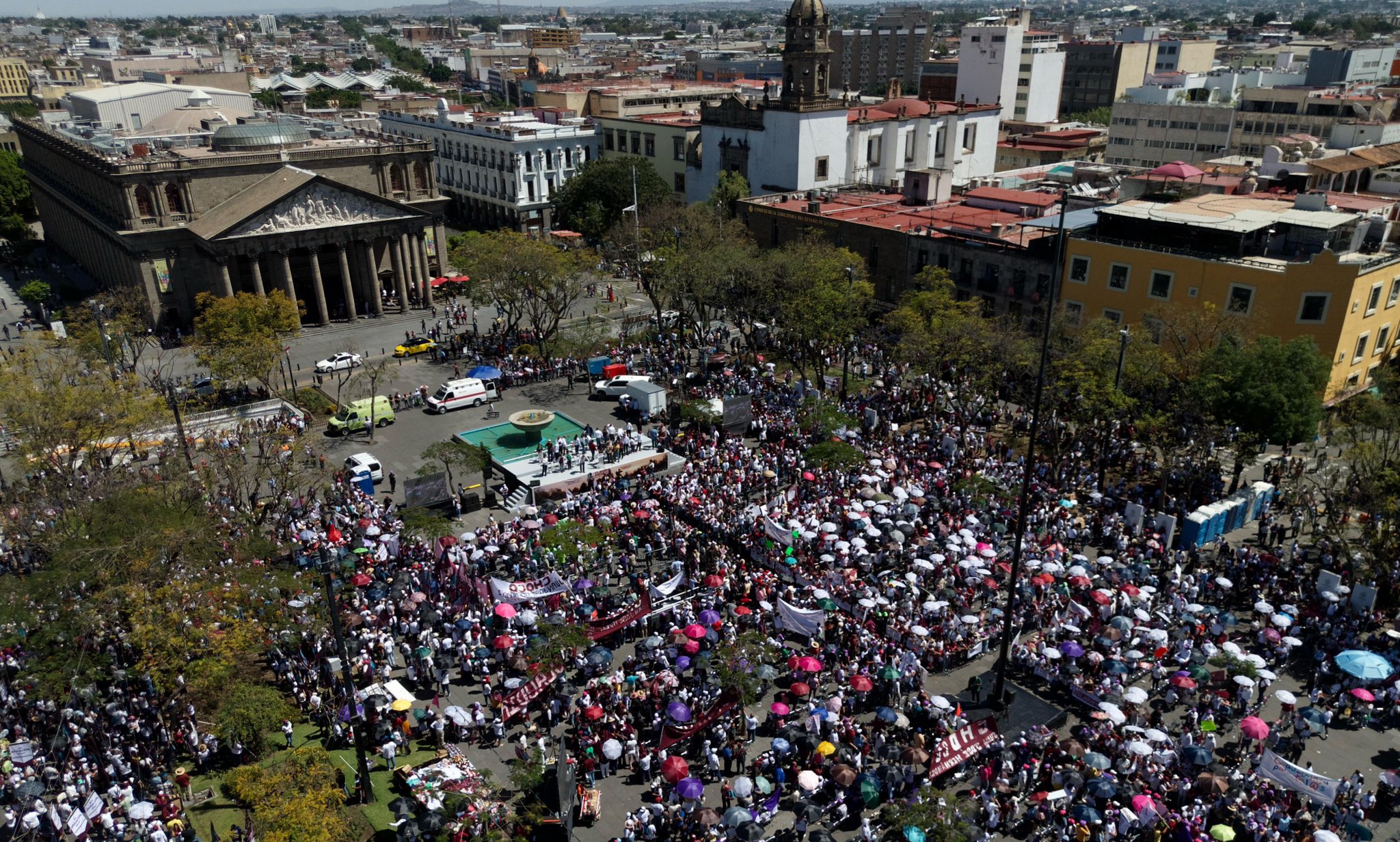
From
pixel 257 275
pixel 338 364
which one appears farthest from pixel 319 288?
pixel 338 364

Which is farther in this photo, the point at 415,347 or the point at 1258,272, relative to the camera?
the point at 415,347

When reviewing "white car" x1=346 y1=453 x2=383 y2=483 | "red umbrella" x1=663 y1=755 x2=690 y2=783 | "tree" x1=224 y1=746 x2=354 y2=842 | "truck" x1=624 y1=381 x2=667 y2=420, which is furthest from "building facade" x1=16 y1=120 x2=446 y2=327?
"red umbrella" x1=663 y1=755 x2=690 y2=783

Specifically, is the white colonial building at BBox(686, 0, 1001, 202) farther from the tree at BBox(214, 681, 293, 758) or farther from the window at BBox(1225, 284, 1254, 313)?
the tree at BBox(214, 681, 293, 758)

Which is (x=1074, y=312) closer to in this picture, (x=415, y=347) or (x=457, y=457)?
(x=457, y=457)

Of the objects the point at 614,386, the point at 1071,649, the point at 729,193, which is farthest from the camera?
the point at 729,193

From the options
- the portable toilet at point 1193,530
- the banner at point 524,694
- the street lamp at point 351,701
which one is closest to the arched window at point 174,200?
the street lamp at point 351,701

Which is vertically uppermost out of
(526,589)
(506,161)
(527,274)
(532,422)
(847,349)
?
(506,161)
